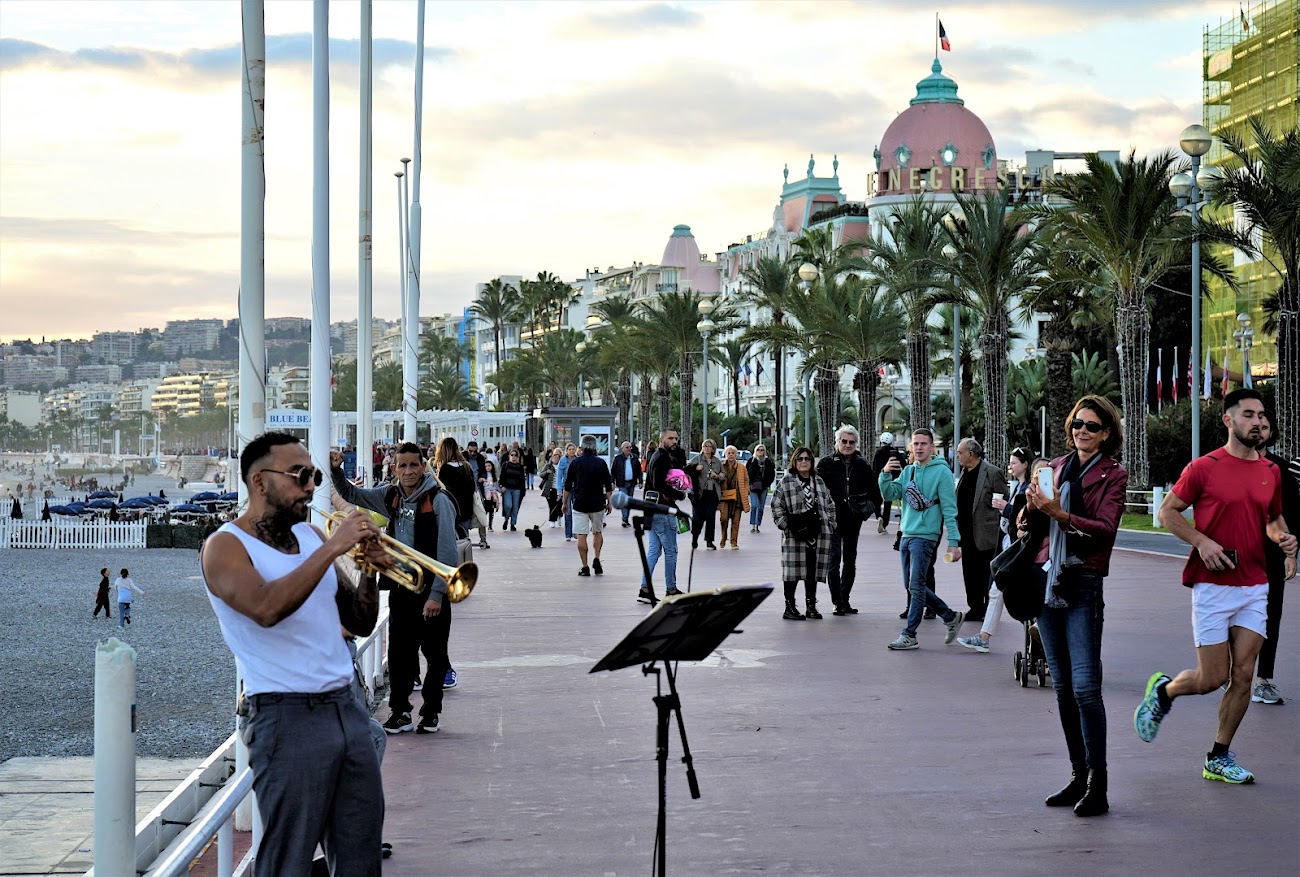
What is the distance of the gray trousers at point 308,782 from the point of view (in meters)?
4.55

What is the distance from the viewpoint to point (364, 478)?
2095cm

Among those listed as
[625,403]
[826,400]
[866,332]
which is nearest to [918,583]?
[866,332]

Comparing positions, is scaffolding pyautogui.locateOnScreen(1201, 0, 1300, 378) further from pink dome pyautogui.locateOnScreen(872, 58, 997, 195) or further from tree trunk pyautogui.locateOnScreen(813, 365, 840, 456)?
pink dome pyautogui.locateOnScreen(872, 58, 997, 195)

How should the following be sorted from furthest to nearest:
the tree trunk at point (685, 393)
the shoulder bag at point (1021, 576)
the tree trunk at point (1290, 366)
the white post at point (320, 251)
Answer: the tree trunk at point (685, 393), the tree trunk at point (1290, 366), the white post at point (320, 251), the shoulder bag at point (1021, 576)

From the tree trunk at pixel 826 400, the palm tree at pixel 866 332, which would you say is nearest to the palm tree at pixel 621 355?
the tree trunk at pixel 826 400

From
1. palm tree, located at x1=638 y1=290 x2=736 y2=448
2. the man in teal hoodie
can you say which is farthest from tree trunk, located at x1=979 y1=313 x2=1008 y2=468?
palm tree, located at x1=638 y1=290 x2=736 y2=448

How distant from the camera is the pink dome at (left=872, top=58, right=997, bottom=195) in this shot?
96.6m

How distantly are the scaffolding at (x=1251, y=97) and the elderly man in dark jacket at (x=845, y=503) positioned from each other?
1693 inches

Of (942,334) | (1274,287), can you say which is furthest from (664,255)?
(1274,287)

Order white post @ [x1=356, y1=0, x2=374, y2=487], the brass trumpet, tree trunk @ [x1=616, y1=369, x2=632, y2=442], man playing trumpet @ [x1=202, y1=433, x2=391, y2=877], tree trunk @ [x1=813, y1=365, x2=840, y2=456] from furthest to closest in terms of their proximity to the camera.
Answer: tree trunk @ [x1=616, y1=369, x2=632, y2=442]
tree trunk @ [x1=813, y1=365, x2=840, y2=456]
white post @ [x1=356, y1=0, x2=374, y2=487]
the brass trumpet
man playing trumpet @ [x1=202, y1=433, x2=391, y2=877]

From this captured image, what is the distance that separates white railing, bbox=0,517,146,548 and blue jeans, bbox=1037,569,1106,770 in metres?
39.7

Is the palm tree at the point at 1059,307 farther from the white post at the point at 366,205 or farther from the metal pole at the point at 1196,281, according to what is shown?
the white post at the point at 366,205


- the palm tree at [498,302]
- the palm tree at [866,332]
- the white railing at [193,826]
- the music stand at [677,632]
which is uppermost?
the palm tree at [498,302]

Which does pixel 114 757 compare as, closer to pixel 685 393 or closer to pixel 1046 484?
pixel 1046 484
